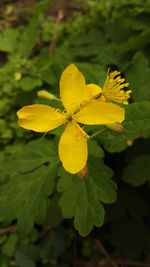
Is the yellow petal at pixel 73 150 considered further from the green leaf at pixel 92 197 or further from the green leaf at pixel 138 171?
the green leaf at pixel 138 171

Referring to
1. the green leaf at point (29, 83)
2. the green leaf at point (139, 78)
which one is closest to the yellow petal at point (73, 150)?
the green leaf at point (139, 78)

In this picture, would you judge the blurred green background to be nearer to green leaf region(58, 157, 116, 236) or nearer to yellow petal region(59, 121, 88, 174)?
green leaf region(58, 157, 116, 236)

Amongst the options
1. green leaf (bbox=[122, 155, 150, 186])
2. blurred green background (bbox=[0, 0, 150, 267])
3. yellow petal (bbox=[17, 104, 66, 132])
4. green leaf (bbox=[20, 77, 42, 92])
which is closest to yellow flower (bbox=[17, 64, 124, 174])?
yellow petal (bbox=[17, 104, 66, 132])

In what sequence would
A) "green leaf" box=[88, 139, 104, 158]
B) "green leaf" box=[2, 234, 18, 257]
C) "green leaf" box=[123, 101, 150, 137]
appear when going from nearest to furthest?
"green leaf" box=[123, 101, 150, 137] → "green leaf" box=[88, 139, 104, 158] → "green leaf" box=[2, 234, 18, 257]

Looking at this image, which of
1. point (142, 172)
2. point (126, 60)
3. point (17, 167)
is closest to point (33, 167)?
point (17, 167)

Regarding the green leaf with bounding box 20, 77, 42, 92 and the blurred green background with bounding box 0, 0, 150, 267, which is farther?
the green leaf with bounding box 20, 77, 42, 92

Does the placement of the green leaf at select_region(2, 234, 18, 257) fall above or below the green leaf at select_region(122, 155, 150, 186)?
below
